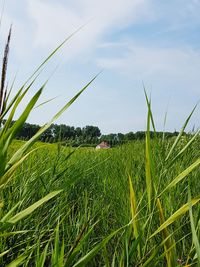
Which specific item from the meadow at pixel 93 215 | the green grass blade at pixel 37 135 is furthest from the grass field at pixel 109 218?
the green grass blade at pixel 37 135

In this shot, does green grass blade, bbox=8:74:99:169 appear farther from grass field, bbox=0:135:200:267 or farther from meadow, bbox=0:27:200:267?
grass field, bbox=0:135:200:267

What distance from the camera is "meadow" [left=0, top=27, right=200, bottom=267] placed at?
1.07m

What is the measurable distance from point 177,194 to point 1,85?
1.29m

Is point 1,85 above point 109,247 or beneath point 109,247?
above

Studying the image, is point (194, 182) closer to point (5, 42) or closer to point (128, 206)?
point (128, 206)

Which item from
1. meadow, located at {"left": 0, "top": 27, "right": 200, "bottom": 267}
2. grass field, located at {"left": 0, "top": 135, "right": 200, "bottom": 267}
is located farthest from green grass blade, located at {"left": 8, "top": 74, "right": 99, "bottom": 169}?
grass field, located at {"left": 0, "top": 135, "right": 200, "bottom": 267}

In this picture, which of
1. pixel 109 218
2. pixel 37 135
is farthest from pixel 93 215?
pixel 37 135

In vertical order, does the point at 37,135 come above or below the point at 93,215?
above

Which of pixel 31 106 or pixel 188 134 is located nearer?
pixel 31 106

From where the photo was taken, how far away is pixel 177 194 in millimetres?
2102

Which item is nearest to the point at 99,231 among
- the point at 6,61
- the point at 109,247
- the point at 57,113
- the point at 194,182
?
the point at 109,247

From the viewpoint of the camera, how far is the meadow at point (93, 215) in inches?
42.1

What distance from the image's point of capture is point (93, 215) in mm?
2049

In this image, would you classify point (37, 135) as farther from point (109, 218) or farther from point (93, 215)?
point (109, 218)
